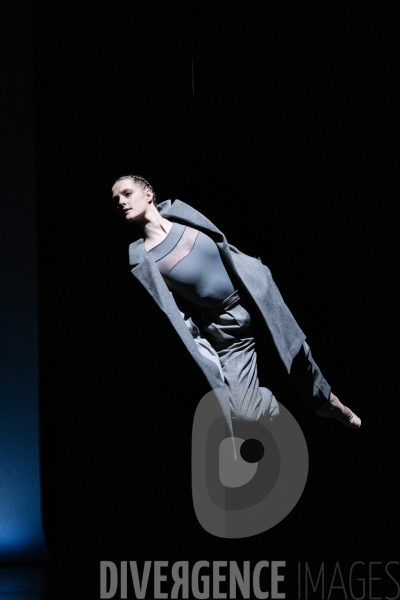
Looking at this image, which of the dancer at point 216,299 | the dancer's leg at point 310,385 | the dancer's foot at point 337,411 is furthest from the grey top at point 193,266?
the dancer's foot at point 337,411

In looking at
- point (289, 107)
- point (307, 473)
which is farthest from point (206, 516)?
point (289, 107)

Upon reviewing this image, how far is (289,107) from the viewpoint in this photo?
3256mm

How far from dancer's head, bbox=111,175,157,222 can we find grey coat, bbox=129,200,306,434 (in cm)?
10

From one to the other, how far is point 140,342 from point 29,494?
884mm

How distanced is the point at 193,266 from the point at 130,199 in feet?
1.04

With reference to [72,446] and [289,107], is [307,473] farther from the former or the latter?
[289,107]

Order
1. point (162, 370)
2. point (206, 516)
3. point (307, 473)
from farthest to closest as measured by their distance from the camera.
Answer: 1. point (162, 370)
2. point (307, 473)
3. point (206, 516)

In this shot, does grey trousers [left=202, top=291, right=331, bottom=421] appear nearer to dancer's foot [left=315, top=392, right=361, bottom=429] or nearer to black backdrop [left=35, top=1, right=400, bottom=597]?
dancer's foot [left=315, top=392, right=361, bottom=429]

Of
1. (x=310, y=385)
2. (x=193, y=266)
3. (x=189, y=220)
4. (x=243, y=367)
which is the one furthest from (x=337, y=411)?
(x=189, y=220)

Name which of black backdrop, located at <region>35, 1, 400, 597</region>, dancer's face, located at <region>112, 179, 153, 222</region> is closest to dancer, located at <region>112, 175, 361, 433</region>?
dancer's face, located at <region>112, 179, 153, 222</region>

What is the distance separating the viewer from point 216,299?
2635 mm

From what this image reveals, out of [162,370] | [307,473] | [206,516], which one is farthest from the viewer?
[162,370]

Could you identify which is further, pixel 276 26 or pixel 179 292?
pixel 276 26

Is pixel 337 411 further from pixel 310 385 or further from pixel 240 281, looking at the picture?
pixel 240 281
